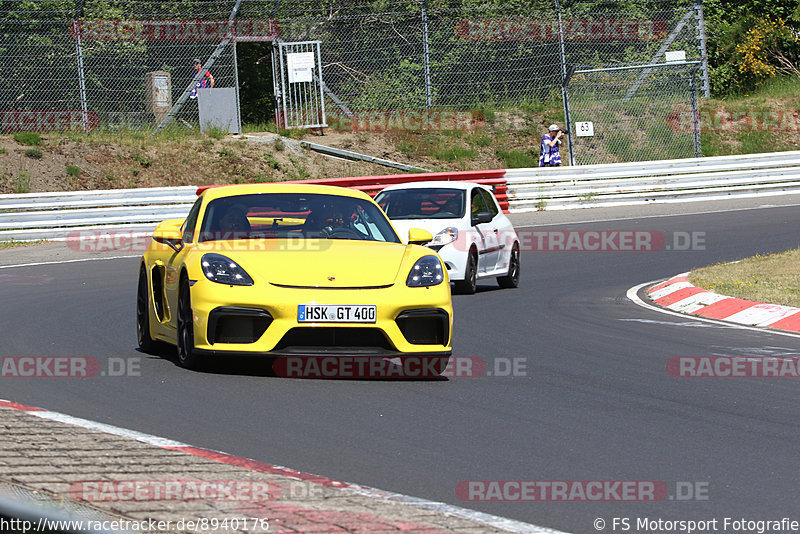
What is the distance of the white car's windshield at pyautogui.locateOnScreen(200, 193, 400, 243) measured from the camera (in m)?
9.26

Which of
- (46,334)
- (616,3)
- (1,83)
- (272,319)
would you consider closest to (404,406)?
(272,319)

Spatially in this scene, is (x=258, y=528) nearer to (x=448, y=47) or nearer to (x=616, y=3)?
(x=448, y=47)

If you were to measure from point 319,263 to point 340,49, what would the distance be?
21682 mm

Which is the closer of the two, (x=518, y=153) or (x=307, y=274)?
(x=307, y=274)

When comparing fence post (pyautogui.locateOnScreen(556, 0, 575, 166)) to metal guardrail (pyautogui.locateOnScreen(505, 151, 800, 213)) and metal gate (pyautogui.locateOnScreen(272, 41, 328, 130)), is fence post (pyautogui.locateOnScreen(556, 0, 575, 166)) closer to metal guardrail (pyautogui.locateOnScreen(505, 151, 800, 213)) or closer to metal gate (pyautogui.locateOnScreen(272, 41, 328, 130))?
metal guardrail (pyautogui.locateOnScreen(505, 151, 800, 213))

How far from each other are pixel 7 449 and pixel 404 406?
2.58 m

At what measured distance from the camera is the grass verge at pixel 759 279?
495 inches

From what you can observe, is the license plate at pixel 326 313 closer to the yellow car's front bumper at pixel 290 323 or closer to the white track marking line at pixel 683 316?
the yellow car's front bumper at pixel 290 323

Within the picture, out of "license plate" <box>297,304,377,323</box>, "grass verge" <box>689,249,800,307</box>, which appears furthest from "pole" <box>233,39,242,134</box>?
"license plate" <box>297,304,377,323</box>

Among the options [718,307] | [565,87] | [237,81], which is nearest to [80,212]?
[237,81]

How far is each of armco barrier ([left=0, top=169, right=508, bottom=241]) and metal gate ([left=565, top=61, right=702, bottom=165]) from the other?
10.5 metres

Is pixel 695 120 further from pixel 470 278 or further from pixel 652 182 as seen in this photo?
pixel 470 278

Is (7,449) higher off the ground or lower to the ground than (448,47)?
lower

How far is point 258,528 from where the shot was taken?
14.2ft
